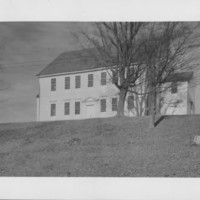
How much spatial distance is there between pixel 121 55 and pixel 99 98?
3.80ft

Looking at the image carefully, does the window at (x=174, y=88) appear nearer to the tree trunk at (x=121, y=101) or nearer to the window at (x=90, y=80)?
the tree trunk at (x=121, y=101)

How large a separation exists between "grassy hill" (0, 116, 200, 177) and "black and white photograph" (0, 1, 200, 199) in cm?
2

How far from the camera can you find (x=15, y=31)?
1016cm

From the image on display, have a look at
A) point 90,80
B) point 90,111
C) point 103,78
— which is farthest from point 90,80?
point 90,111

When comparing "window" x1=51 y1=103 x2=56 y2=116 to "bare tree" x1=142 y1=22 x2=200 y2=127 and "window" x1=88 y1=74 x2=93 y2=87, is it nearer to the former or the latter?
"window" x1=88 y1=74 x2=93 y2=87

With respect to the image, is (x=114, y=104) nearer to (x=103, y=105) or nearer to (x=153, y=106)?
(x=103, y=105)

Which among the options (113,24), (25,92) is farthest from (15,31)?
(113,24)

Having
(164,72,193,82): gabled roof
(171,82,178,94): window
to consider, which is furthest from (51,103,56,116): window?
(171,82,178,94): window

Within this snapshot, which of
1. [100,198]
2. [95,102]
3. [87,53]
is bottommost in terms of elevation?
[100,198]

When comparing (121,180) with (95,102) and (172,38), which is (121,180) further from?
(172,38)

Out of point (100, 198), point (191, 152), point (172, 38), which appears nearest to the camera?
point (100, 198)

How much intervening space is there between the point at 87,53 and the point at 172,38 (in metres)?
1.78

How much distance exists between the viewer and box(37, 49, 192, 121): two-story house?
37.7 ft

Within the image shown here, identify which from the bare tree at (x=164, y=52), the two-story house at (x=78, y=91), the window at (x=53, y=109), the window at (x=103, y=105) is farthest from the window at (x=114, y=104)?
the window at (x=53, y=109)
